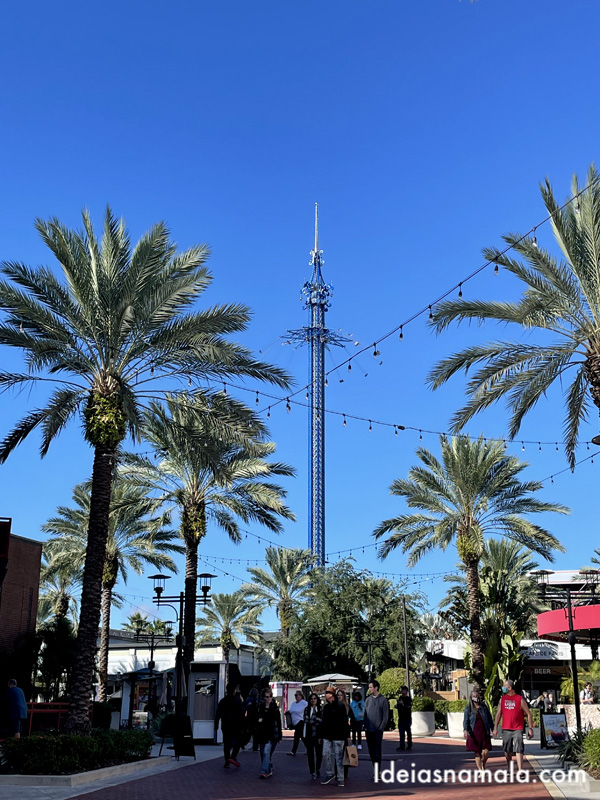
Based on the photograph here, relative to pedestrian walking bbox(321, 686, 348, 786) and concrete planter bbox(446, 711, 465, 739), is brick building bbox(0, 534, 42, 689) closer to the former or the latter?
concrete planter bbox(446, 711, 465, 739)

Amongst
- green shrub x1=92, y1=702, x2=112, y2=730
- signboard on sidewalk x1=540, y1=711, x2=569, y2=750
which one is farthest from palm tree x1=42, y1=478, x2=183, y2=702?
signboard on sidewalk x1=540, y1=711, x2=569, y2=750

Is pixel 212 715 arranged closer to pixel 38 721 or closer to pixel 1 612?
pixel 38 721

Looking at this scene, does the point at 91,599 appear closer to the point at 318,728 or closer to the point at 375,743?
the point at 318,728

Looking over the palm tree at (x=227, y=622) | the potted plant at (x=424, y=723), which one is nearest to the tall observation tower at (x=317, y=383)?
the palm tree at (x=227, y=622)

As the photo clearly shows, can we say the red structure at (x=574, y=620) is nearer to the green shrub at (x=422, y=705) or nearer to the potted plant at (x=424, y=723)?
the potted plant at (x=424, y=723)

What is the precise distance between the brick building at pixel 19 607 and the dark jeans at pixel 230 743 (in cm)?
1246

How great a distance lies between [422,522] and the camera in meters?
33.5

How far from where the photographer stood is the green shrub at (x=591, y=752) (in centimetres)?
1309

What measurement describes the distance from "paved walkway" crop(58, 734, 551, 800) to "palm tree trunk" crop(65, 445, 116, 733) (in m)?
2.24

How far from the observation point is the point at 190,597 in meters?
28.4

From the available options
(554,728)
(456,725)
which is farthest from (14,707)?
(456,725)

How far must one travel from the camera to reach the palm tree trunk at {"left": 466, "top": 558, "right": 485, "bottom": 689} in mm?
29577

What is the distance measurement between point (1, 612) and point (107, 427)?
12.5 metres

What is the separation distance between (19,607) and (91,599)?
1280cm
